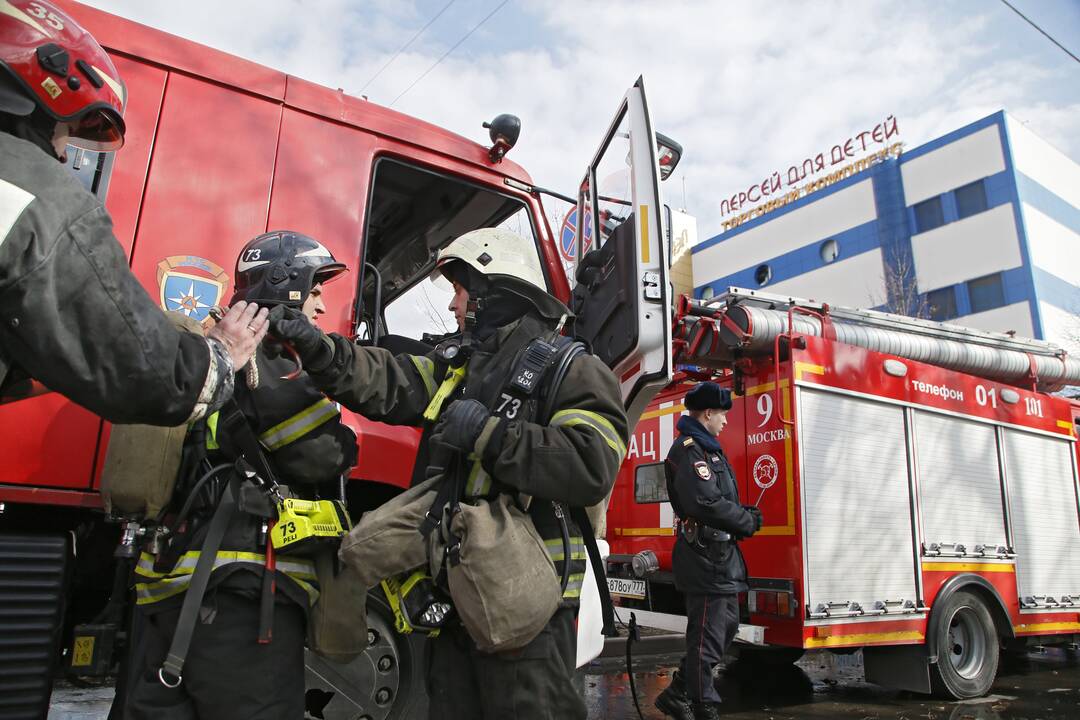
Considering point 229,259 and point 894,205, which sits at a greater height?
point 894,205

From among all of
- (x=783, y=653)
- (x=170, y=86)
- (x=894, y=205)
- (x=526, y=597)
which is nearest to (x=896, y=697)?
(x=783, y=653)

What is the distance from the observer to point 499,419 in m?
1.89

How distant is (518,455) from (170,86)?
6.71 feet

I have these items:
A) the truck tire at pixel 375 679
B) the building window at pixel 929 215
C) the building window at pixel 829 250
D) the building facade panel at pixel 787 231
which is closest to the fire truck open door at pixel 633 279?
the truck tire at pixel 375 679

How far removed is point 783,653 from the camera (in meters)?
7.14

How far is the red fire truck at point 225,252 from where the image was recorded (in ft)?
7.59

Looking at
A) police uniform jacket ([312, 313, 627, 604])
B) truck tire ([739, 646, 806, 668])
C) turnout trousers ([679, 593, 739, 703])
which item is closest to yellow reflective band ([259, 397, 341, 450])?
police uniform jacket ([312, 313, 627, 604])

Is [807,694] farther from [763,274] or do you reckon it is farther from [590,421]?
[763,274]

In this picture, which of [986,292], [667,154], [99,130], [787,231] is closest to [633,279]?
[667,154]

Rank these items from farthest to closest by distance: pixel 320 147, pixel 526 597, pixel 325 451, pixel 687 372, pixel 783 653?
pixel 783 653 < pixel 687 372 < pixel 320 147 < pixel 325 451 < pixel 526 597

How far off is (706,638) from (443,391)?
2751mm

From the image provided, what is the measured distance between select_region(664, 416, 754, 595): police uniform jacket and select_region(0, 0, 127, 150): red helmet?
3.50m

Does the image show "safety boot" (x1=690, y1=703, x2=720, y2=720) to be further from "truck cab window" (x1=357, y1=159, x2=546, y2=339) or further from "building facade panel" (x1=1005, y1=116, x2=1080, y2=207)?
"building facade panel" (x1=1005, y1=116, x2=1080, y2=207)

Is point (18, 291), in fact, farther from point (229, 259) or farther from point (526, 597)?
point (229, 259)
